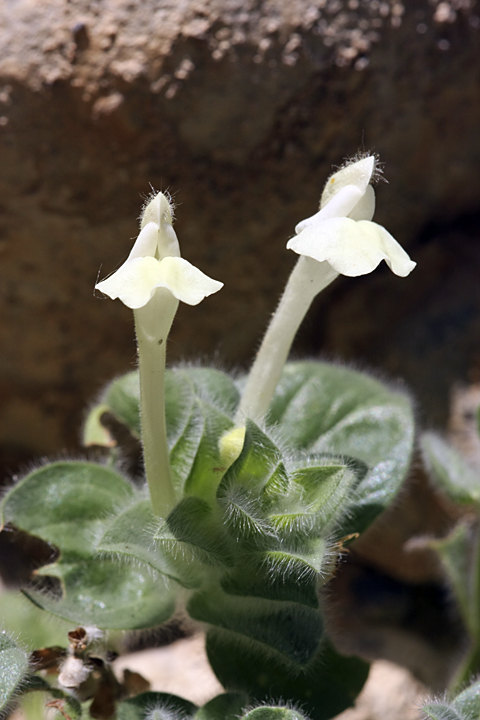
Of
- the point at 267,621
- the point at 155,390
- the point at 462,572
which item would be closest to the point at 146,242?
the point at 155,390

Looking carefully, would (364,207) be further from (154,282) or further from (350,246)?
(154,282)

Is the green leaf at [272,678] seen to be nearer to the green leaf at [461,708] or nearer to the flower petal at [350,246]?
the green leaf at [461,708]

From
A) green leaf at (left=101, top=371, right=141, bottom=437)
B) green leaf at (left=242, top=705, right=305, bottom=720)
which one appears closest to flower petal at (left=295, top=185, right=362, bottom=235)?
green leaf at (left=101, top=371, right=141, bottom=437)

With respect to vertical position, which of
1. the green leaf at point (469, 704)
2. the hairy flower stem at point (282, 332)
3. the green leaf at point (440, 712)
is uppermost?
the hairy flower stem at point (282, 332)

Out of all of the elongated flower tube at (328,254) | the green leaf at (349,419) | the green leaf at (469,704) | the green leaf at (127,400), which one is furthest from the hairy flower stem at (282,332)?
the green leaf at (469,704)

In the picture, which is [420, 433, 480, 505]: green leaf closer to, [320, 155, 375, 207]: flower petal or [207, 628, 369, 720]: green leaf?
[207, 628, 369, 720]: green leaf
